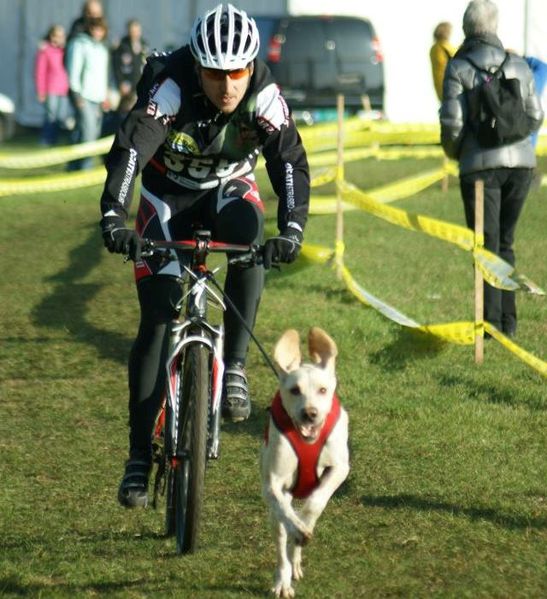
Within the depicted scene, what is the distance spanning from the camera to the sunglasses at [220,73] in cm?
564

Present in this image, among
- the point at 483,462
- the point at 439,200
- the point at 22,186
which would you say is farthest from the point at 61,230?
the point at 483,462

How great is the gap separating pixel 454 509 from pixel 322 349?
1.61m

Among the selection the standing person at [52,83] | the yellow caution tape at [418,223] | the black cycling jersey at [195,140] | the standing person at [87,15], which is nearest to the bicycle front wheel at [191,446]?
the black cycling jersey at [195,140]

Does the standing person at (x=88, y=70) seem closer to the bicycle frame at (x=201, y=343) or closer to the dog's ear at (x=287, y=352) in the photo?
the bicycle frame at (x=201, y=343)

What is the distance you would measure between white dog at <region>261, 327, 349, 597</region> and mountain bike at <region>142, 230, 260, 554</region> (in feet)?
1.24

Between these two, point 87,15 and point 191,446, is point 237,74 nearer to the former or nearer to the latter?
point 191,446

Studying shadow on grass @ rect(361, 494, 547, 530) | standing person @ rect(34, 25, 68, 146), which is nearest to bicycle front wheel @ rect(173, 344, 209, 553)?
shadow on grass @ rect(361, 494, 547, 530)

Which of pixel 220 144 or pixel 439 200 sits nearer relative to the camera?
pixel 220 144

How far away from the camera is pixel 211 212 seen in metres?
6.13

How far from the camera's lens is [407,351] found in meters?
9.73

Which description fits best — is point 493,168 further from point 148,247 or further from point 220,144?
point 148,247

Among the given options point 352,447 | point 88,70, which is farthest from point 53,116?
point 352,447

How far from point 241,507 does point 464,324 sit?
3.20m

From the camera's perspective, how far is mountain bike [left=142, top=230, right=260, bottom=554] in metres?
5.39
